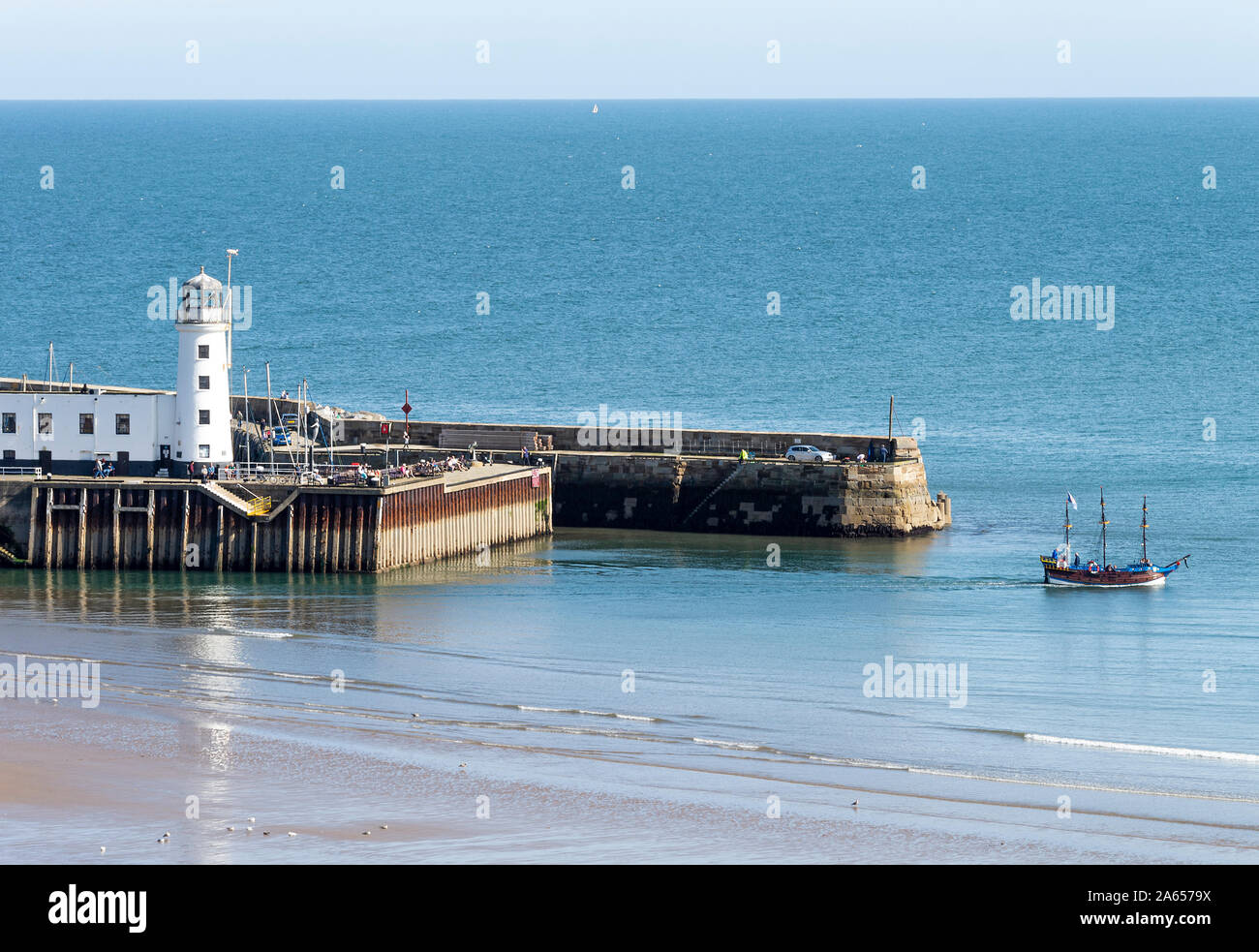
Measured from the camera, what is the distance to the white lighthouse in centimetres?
6425

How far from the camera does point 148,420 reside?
64.6 metres

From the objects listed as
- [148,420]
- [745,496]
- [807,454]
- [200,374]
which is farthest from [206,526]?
[807,454]

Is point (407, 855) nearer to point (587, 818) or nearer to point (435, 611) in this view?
point (587, 818)

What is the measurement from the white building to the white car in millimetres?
19616

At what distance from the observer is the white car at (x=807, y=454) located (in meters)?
70.8

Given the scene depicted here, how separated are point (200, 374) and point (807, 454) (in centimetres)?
2119

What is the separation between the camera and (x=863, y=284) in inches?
5768

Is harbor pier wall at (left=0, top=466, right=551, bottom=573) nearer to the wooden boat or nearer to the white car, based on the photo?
A: the white car

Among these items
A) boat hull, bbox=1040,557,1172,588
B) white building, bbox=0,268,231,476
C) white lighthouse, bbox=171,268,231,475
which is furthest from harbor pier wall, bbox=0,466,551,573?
boat hull, bbox=1040,557,1172,588

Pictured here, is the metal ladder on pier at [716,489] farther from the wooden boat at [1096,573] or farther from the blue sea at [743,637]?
the wooden boat at [1096,573]

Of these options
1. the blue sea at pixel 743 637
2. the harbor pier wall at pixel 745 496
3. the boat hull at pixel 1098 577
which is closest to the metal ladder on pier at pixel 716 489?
the harbor pier wall at pixel 745 496

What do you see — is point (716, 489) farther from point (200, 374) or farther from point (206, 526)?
point (206, 526)
